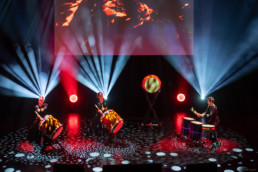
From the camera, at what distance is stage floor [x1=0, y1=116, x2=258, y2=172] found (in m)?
3.56

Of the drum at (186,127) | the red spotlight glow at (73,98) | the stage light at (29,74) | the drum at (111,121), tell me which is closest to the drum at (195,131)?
the drum at (186,127)

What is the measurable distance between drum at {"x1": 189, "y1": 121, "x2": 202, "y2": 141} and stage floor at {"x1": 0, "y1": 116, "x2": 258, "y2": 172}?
0.59 feet

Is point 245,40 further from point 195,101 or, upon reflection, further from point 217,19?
point 195,101

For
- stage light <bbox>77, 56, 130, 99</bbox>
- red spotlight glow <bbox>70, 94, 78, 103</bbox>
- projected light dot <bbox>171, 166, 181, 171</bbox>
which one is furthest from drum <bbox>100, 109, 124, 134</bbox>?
red spotlight glow <bbox>70, 94, 78, 103</bbox>

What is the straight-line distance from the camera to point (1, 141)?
480cm

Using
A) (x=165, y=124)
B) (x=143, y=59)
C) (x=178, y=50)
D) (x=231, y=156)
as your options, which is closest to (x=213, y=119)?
(x=231, y=156)

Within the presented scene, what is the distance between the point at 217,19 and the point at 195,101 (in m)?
3.05

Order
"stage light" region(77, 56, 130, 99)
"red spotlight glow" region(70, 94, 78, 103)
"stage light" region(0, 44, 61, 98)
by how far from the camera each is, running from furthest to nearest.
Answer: "red spotlight glow" region(70, 94, 78, 103)
"stage light" region(77, 56, 130, 99)
"stage light" region(0, 44, 61, 98)

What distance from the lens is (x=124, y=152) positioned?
4145mm

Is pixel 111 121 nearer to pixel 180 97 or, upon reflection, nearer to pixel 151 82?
pixel 151 82

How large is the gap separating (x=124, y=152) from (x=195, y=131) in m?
1.51

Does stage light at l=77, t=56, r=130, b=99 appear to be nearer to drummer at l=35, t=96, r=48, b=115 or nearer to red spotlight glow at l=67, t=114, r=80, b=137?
red spotlight glow at l=67, t=114, r=80, b=137

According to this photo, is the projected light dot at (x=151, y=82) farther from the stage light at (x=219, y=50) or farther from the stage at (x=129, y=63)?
the stage light at (x=219, y=50)

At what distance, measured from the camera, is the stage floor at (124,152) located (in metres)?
3.56
